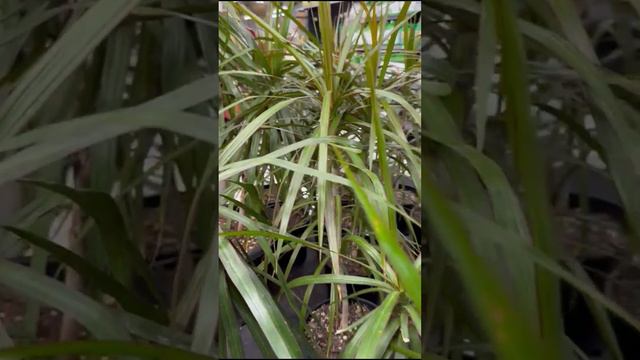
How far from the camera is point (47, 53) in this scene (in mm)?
347

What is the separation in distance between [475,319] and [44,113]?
0.31 metres

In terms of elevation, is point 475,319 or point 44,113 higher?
point 44,113

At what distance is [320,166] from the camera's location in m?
0.38

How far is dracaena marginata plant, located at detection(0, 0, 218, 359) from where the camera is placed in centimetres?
33

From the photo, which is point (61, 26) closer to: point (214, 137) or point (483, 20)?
point (214, 137)

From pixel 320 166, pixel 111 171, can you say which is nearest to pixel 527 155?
pixel 320 166

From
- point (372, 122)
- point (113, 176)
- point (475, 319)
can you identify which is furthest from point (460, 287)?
point (113, 176)

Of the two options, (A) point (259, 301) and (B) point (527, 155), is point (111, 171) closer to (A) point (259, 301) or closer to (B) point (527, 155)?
(A) point (259, 301)

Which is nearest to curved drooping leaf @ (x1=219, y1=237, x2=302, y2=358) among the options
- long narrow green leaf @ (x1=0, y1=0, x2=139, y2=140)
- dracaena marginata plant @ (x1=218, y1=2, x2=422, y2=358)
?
dracaena marginata plant @ (x1=218, y1=2, x2=422, y2=358)

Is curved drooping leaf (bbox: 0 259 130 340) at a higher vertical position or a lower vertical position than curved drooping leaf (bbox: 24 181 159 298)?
lower

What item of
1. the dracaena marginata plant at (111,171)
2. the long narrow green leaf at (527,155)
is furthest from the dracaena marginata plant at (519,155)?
the dracaena marginata plant at (111,171)

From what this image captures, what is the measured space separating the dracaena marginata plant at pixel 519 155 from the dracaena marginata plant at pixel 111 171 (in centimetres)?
15

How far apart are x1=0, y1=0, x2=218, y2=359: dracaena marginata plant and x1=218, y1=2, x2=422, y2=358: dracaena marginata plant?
36 millimetres

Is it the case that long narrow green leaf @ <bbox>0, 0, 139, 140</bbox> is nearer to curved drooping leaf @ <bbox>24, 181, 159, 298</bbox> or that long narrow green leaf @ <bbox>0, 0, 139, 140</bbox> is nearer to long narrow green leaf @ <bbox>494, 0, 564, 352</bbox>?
curved drooping leaf @ <bbox>24, 181, 159, 298</bbox>
